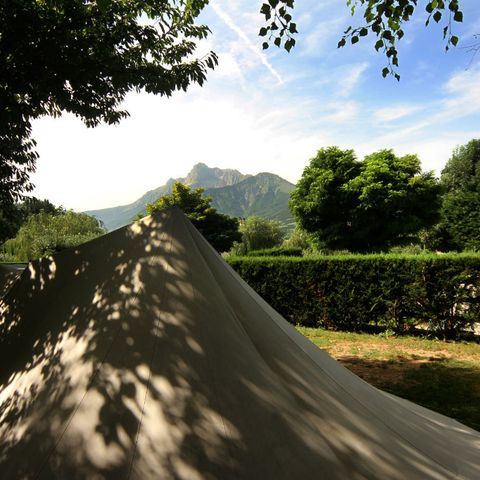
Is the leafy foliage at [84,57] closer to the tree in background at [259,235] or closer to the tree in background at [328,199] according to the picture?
the tree in background at [328,199]

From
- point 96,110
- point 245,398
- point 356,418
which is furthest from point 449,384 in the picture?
point 96,110

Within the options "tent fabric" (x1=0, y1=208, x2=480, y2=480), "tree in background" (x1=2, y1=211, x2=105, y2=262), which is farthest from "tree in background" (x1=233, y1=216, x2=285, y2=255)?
"tent fabric" (x1=0, y1=208, x2=480, y2=480)

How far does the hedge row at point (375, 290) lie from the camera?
988cm

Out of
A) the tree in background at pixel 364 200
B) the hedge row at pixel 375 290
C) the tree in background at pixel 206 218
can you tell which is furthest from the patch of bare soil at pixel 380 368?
the tree in background at pixel 206 218

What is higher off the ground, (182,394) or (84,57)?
(84,57)

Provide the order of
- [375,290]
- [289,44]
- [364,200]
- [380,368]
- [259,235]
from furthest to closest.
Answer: [259,235], [364,200], [375,290], [380,368], [289,44]

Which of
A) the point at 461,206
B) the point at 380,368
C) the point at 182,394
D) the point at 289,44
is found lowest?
the point at 380,368

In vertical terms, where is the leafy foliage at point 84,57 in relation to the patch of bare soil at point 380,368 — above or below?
above

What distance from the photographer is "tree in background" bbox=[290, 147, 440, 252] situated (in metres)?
27.8

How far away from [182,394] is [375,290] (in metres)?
9.68

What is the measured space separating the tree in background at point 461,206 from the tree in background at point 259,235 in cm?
2579

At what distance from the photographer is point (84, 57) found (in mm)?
5902

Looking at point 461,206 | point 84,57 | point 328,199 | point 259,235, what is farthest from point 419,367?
point 259,235

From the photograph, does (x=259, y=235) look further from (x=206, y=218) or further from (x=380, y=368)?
(x=380, y=368)
